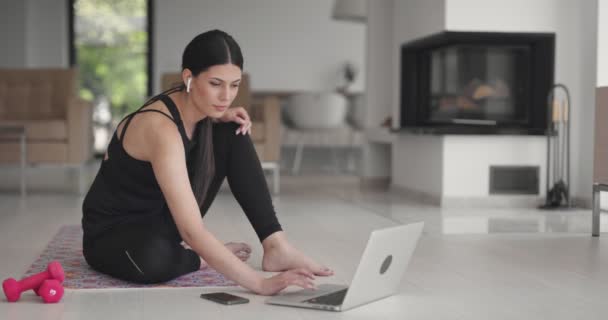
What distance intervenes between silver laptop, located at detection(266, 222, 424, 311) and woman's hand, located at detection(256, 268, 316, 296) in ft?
0.09

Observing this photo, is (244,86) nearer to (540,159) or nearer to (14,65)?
(540,159)

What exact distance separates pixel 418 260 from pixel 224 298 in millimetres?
951

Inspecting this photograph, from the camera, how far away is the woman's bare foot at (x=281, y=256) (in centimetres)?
254

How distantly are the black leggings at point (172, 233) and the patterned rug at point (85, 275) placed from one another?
0.07 ft

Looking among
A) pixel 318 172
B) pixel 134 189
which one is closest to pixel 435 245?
pixel 134 189

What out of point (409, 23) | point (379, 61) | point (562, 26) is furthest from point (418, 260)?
point (379, 61)

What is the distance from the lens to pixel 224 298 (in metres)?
2.17

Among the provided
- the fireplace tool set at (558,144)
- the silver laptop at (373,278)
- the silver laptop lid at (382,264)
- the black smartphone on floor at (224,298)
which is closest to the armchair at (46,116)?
the fireplace tool set at (558,144)

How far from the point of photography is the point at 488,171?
4.95m

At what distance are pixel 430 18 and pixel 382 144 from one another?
5.69 ft

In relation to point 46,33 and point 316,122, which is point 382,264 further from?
point 46,33

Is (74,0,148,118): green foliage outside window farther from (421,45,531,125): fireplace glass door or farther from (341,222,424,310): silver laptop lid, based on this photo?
(341,222,424,310): silver laptop lid

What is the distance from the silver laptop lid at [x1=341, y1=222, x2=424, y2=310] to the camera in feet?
6.48

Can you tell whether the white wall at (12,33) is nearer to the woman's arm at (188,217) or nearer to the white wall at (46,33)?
the white wall at (46,33)
